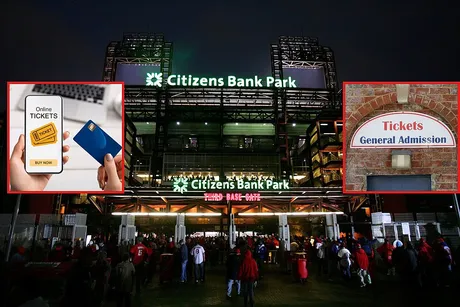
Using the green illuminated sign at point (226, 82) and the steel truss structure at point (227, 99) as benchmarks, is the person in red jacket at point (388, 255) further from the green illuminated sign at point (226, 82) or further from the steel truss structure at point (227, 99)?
the green illuminated sign at point (226, 82)

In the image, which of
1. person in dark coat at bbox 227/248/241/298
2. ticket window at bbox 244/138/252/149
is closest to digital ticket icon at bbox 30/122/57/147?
person in dark coat at bbox 227/248/241/298

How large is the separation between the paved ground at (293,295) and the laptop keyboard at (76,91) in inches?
299

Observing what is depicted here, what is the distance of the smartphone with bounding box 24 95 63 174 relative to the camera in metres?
6.21

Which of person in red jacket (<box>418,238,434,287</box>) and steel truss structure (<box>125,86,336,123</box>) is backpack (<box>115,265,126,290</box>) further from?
steel truss structure (<box>125,86,336,123</box>)

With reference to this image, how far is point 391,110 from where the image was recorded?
6.57m

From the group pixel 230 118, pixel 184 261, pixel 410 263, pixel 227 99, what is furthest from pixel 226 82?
pixel 410 263

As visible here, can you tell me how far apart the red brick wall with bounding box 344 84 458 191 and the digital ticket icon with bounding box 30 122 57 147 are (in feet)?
18.3

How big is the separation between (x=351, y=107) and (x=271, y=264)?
1987 cm

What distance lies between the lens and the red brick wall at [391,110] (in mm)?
6453

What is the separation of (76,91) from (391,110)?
241 inches

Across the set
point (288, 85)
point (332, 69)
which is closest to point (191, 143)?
point (288, 85)

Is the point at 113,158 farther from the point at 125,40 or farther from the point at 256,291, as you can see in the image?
the point at 125,40

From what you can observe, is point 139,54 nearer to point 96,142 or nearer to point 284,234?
point 284,234

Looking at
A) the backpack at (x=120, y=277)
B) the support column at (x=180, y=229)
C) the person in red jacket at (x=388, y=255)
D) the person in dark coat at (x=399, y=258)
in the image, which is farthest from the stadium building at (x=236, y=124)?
the backpack at (x=120, y=277)
